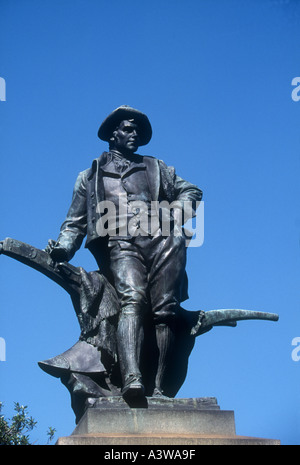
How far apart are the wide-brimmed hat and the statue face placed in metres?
0.09

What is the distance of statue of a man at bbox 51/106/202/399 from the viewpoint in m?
7.55

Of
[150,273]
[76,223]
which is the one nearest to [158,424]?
[150,273]

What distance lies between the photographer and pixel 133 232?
820cm

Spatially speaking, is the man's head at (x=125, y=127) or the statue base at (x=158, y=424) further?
the man's head at (x=125, y=127)

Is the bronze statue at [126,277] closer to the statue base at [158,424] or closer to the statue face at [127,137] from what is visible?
the statue face at [127,137]

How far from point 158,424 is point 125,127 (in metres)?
3.82

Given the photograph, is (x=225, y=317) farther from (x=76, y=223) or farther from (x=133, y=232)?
(x=76, y=223)

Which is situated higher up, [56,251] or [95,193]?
[95,193]

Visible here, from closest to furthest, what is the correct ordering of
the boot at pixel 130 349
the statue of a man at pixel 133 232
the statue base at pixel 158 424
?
1. the statue base at pixel 158 424
2. the boot at pixel 130 349
3. the statue of a man at pixel 133 232

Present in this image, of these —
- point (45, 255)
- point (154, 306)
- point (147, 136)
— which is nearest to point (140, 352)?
point (154, 306)

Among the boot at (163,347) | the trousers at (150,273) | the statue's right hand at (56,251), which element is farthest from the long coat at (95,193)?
the boot at (163,347)

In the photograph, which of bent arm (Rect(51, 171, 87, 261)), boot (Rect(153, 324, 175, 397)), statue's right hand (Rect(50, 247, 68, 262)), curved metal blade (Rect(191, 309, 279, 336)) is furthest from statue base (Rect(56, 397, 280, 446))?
bent arm (Rect(51, 171, 87, 261))

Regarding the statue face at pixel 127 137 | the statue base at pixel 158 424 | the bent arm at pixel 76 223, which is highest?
the statue face at pixel 127 137

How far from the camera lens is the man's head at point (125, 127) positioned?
895cm
